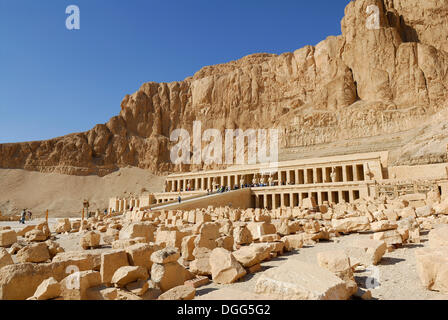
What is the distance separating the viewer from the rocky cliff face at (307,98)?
157ft

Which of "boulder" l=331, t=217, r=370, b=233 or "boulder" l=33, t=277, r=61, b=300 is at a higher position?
"boulder" l=33, t=277, r=61, b=300

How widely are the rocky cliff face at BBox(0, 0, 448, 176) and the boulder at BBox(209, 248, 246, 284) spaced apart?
1898 inches

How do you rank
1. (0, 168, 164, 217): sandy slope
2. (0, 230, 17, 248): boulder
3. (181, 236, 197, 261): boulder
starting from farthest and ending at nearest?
(0, 168, 164, 217): sandy slope < (0, 230, 17, 248): boulder < (181, 236, 197, 261): boulder

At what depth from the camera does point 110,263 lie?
17.1 ft

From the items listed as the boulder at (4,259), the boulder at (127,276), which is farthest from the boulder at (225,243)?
the boulder at (4,259)

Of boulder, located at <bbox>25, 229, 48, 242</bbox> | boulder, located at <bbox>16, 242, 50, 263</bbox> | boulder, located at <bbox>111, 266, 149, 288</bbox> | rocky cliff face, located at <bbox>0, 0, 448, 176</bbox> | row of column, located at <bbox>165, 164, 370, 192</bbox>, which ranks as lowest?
boulder, located at <bbox>25, 229, 48, 242</bbox>

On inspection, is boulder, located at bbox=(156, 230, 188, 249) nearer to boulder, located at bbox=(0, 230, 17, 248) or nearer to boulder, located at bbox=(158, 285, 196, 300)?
boulder, located at bbox=(158, 285, 196, 300)

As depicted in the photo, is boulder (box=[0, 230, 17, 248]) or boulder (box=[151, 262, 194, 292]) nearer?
boulder (box=[151, 262, 194, 292])

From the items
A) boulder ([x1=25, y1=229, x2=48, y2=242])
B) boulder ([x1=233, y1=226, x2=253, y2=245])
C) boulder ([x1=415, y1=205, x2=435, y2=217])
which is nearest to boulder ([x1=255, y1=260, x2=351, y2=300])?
boulder ([x1=233, y1=226, x2=253, y2=245])

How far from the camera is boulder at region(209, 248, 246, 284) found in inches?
204

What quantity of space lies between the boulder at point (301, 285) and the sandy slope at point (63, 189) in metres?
52.5

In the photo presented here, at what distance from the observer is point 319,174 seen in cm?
3794

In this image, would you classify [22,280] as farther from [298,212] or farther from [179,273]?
[298,212]

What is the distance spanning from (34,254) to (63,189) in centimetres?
5486
